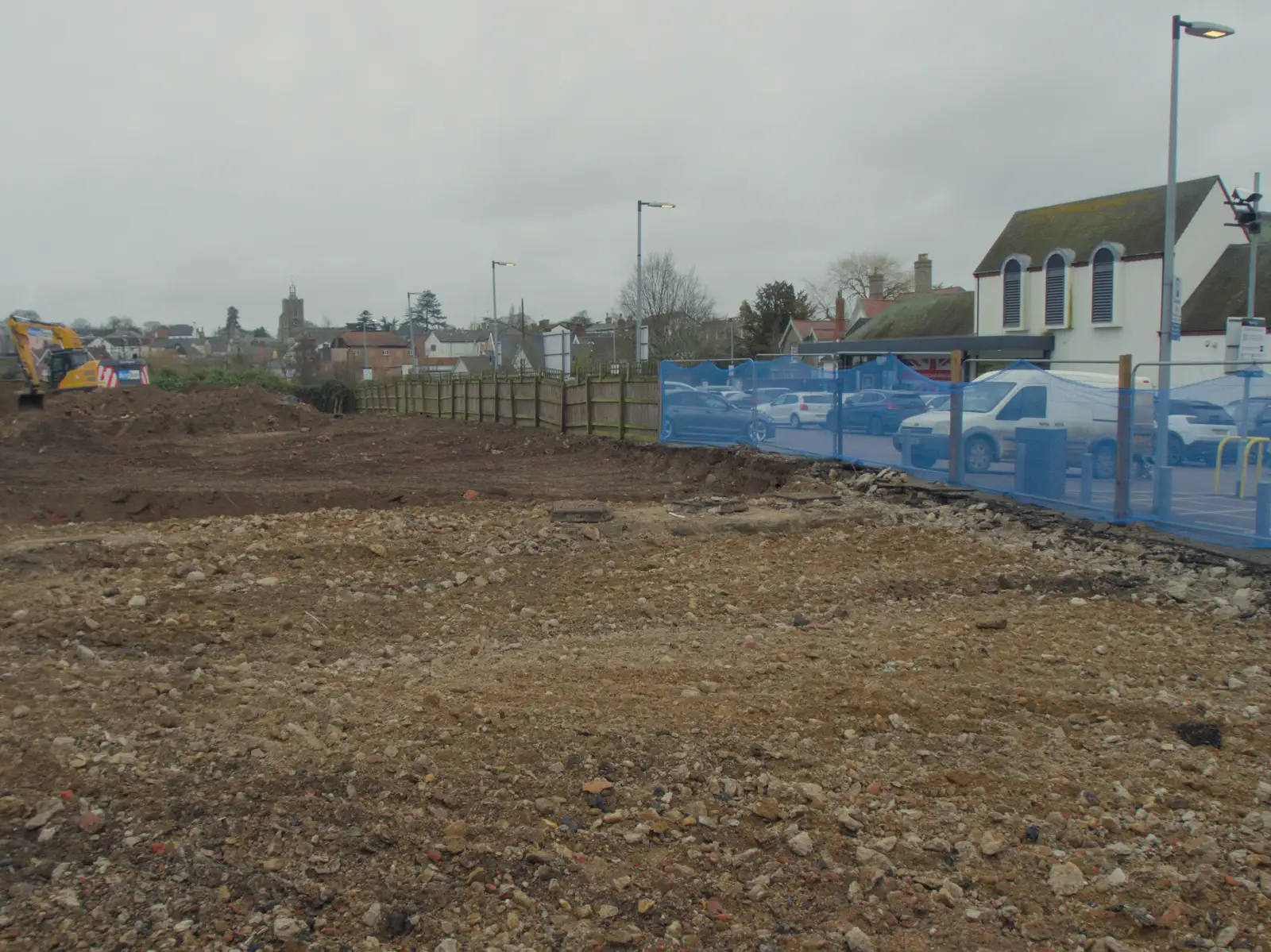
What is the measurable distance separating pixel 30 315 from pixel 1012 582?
39558mm

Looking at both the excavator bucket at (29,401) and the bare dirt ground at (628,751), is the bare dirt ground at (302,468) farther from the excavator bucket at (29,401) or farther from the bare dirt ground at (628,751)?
the bare dirt ground at (628,751)

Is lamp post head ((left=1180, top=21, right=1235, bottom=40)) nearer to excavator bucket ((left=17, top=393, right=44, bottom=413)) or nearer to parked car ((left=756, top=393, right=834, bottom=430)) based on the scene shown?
parked car ((left=756, top=393, right=834, bottom=430))

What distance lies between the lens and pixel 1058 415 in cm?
1123

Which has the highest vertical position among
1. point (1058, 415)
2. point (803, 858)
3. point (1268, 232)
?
point (1268, 232)

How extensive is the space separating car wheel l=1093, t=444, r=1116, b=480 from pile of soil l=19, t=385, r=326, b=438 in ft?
103

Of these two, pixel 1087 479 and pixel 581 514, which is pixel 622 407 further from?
pixel 1087 479

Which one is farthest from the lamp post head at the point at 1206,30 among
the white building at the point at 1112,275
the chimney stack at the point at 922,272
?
the chimney stack at the point at 922,272

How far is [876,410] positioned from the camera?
47.7ft

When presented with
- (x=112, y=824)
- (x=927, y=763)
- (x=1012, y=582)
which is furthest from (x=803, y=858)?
(x=1012, y=582)

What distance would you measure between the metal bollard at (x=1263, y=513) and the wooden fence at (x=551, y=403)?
43.5 ft

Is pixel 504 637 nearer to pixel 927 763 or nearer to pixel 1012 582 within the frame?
pixel 927 763

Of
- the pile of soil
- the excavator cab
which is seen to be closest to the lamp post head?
the pile of soil

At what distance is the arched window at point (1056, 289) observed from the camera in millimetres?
36906

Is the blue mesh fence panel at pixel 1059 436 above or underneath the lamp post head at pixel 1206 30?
underneath
